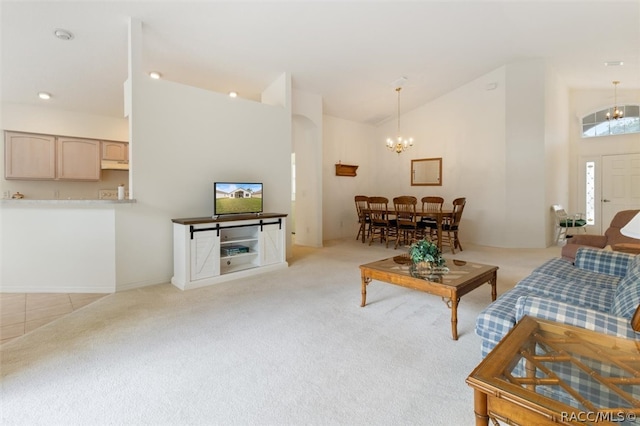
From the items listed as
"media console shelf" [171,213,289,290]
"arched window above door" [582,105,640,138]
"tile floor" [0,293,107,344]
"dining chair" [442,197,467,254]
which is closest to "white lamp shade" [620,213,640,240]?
"media console shelf" [171,213,289,290]

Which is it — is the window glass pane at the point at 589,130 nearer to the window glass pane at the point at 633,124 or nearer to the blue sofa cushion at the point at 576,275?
the window glass pane at the point at 633,124

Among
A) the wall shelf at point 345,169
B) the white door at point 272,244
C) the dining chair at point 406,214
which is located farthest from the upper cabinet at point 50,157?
the dining chair at point 406,214

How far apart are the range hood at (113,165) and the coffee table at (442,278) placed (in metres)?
5.08

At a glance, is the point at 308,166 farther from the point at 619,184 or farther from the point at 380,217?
the point at 619,184

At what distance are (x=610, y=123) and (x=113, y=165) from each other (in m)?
10.5

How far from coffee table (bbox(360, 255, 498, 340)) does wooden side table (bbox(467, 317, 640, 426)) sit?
1096 millimetres

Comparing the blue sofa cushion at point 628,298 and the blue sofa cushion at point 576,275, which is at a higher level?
the blue sofa cushion at point 628,298

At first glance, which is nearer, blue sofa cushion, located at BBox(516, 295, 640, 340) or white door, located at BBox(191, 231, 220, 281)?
blue sofa cushion, located at BBox(516, 295, 640, 340)

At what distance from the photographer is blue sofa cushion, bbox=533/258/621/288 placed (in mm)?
2514

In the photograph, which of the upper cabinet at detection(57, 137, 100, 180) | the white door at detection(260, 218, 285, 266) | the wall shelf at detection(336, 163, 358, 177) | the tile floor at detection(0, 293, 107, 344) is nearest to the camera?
the tile floor at detection(0, 293, 107, 344)

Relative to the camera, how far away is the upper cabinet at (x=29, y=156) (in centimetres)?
491

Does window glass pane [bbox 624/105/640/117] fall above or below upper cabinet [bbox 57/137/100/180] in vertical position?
above

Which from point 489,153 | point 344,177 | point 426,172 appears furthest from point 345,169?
point 489,153

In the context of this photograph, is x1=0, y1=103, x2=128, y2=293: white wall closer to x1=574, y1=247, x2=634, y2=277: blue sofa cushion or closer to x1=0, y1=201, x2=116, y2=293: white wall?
x1=0, y1=201, x2=116, y2=293: white wall
